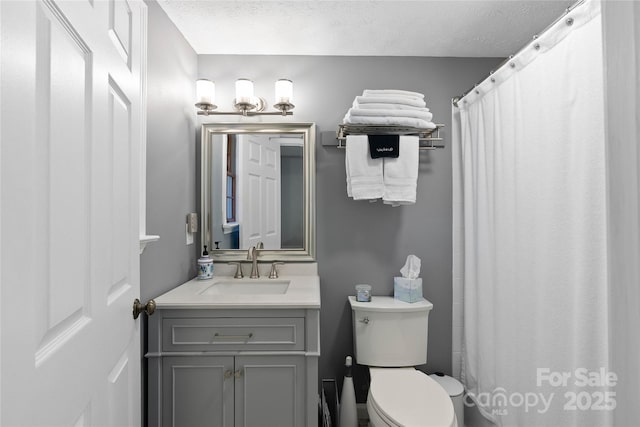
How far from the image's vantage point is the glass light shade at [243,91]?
72.7 inches

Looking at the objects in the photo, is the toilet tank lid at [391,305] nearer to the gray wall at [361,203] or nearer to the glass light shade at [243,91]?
the gray wall at [361,203]

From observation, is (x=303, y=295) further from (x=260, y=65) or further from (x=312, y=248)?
(x=260, y=65)

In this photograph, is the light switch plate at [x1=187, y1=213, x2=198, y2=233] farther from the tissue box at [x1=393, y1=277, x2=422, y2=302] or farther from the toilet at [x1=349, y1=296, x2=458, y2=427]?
the tissue box at [x1=393, y1=277, x2=422, y2=302]

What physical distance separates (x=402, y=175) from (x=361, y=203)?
0.32 m

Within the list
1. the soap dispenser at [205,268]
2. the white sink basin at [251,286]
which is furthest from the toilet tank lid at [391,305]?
the soap dispenser at [205,268]

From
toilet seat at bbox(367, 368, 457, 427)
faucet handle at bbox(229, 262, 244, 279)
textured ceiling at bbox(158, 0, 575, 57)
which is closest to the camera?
toilet seat at bbox(367, 368, 457, 427)

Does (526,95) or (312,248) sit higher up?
(526,95)

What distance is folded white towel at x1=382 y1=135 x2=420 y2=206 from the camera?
183cm

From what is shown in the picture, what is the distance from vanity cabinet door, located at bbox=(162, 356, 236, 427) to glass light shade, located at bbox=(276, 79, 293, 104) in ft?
4.45

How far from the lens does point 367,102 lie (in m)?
1.74

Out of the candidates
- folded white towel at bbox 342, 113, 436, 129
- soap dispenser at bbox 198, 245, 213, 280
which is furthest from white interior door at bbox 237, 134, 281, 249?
folded white towel at bbox 342, 113, 436, 129

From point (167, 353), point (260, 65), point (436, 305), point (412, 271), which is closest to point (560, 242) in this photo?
point (412, 271)

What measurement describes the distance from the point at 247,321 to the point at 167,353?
362 mm

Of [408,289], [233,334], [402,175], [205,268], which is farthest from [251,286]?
[402,175]
